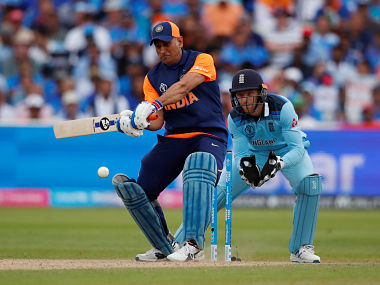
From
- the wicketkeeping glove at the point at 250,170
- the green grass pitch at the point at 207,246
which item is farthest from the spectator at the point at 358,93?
the wicketkeeping glove at the point at 250,170

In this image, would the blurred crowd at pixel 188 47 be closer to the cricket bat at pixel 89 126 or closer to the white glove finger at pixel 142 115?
the cricket bat at pixel 89 126

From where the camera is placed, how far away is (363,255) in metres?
8.31

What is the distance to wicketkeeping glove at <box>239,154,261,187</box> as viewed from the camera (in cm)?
676

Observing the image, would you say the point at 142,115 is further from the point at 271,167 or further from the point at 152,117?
the point at 271,167

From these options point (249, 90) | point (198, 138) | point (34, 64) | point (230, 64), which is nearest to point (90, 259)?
point (198, 138)

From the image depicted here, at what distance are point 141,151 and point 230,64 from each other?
9.42 ft

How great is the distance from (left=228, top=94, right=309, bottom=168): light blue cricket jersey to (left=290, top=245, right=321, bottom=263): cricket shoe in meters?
0.86

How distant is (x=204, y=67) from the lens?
6.99 m

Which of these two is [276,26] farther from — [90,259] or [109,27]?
[90,259]

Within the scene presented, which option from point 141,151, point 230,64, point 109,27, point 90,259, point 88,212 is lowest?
point 90,259

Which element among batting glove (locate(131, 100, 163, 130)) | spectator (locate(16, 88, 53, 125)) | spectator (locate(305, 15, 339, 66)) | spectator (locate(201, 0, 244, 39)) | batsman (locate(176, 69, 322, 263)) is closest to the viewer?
batting glove (locate(131, 100, 163, 130))

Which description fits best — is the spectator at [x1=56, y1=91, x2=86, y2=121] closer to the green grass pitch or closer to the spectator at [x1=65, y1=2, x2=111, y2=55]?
the spectator at [x1=65, y1=2, x2=111, y2=55]

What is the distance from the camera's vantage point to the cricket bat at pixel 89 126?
6.95 meters

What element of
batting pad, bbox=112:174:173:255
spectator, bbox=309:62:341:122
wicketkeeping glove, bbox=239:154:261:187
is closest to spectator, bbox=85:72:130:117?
spectator, bbox=309:62:341:122
